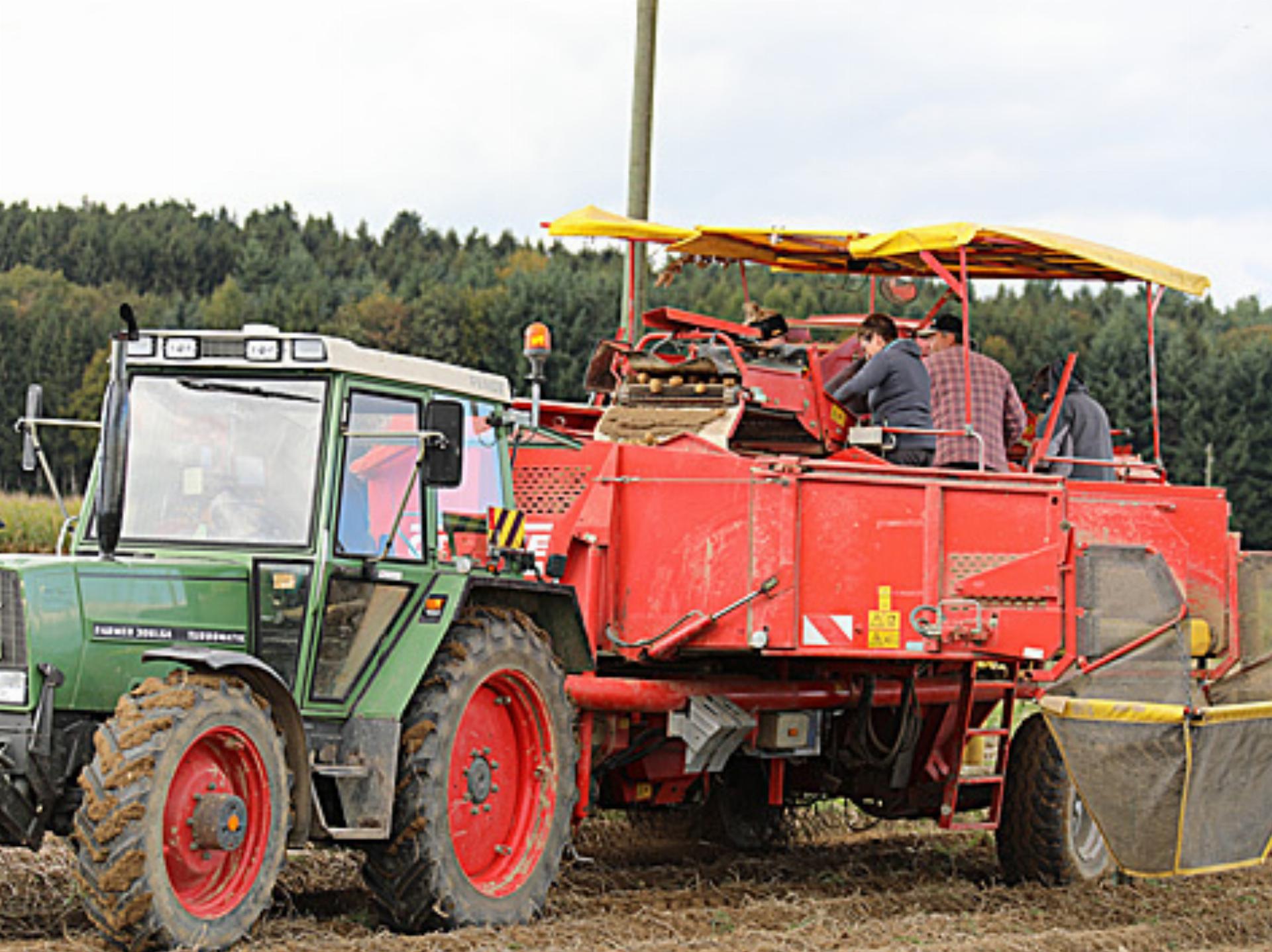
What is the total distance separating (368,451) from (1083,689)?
11.4 feet

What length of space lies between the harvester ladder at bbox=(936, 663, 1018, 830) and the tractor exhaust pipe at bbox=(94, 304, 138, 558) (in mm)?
5271

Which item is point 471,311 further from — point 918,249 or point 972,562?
point 972,562

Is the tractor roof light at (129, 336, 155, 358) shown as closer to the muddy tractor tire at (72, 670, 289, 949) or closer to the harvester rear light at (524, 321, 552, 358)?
the muddy tractor tire at (72, 670, 289, 949)

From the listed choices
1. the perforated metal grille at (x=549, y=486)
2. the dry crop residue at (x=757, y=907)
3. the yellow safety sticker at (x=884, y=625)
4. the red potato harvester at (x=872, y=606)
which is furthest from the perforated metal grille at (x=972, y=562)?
the perforated metal grille at (x=549, y=486)

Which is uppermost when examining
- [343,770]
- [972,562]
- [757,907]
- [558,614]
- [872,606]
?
[972,562]

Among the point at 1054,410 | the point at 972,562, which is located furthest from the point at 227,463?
the point at 1054,410

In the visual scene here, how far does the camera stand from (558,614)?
8836mm

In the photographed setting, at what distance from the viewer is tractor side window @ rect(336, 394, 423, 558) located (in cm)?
762

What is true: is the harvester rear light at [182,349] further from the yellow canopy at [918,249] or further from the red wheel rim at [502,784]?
the yellow canopy at [918,249]

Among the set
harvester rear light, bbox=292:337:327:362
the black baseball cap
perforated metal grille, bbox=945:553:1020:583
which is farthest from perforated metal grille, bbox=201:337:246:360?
the black baseball cap

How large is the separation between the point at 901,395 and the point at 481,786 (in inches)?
145

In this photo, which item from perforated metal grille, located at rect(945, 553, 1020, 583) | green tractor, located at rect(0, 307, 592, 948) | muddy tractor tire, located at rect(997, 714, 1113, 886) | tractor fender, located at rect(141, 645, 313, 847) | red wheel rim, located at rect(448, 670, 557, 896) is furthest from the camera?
muddy tractor tire, located at rect(997, 714, 1113, 886)

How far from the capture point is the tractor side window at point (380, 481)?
25.0 ft

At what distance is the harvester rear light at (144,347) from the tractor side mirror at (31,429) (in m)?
0.39
